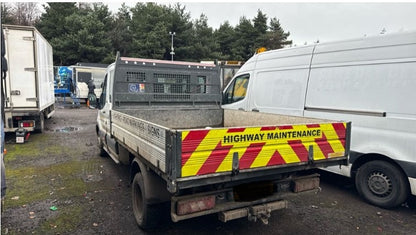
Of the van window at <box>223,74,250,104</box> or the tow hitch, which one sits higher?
the van window at <box>223,74,250,104</box>

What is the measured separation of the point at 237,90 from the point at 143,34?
1215 inches

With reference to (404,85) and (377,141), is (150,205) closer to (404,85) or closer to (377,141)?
(377,141)

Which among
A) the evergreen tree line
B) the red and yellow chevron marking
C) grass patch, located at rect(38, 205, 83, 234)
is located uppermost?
the evergreen tree line

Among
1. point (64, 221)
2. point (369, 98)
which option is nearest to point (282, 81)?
point (369, 98)

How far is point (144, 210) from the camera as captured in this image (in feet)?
11.0

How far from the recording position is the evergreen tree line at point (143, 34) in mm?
33484

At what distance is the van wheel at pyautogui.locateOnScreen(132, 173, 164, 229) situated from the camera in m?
3.31

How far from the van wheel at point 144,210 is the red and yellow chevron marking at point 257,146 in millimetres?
1052

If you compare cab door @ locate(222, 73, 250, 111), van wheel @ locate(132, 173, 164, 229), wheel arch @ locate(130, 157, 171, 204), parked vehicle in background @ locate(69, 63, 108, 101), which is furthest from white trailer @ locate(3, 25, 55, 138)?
parked vehicle in background @ locate(69, 63, 108, 101)

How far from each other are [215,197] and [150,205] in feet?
2.83

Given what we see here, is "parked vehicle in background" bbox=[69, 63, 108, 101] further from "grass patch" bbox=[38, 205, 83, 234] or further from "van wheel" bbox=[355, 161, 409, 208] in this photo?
"van wheel" bbox=[355, 161, 409, 208]

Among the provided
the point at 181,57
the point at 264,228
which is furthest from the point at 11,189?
the point at 181,57

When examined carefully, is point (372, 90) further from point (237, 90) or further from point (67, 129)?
point (67, 129)

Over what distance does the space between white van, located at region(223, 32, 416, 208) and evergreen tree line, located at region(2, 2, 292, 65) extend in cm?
3041
